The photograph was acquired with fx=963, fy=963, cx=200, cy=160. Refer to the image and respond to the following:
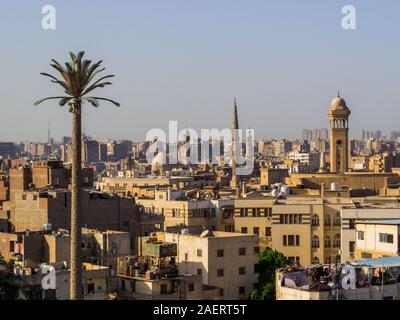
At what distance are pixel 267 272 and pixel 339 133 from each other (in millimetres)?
38002

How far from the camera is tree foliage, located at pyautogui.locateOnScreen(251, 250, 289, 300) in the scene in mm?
26953

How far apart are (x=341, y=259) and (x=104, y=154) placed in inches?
6100

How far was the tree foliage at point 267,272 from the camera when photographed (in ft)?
88.4

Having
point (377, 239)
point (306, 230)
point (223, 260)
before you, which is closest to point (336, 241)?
point (306, 230)

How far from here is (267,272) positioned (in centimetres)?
2892

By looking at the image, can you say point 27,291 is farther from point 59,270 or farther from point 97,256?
point 97,256

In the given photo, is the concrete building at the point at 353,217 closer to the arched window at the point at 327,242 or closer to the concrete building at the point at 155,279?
the arched window at the point at 327,242

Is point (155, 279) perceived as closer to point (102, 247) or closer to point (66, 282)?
point (66, 282)

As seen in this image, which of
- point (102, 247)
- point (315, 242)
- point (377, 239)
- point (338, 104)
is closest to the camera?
point (377, 239)

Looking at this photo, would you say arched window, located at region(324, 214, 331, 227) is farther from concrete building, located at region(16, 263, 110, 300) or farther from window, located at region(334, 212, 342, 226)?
concrete building, located at region(16, 263, 110, 300)

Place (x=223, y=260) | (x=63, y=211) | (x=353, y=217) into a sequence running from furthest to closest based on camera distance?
(x=63, y=211) < (x=353, y=217) < (x=223, y=260)

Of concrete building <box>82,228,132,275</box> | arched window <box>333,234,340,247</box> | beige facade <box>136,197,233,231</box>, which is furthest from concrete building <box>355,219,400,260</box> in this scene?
beige facade <box>136,197,233,231</box>
